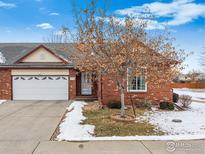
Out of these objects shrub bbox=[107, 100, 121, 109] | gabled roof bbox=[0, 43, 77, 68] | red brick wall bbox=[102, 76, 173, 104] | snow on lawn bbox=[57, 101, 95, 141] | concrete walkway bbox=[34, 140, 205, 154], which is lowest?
concrete walkway bbox=[34, 140, 205, 154]

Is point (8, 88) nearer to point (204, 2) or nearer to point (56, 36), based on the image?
point (204, 2)

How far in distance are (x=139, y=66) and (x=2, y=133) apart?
20.3 ft

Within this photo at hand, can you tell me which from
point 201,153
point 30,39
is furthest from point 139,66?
point 30,39

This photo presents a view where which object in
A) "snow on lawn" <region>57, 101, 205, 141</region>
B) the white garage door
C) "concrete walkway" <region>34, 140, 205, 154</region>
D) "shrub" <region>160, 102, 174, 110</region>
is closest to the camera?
"concrete walkway" <region>34, 140, 205, 154</region>

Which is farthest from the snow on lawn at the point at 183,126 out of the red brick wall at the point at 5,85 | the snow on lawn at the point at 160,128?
the red brick wall at the point at 5,85

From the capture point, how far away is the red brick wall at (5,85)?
20328 mm

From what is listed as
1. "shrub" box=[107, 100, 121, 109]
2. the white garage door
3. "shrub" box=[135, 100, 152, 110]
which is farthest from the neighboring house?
"shrub" box=[135, 100, 152, 110]

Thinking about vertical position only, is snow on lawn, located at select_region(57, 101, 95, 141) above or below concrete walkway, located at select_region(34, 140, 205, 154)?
above

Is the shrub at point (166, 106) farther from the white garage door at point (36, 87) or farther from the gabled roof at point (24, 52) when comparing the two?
the white garage door at point (36, 87)

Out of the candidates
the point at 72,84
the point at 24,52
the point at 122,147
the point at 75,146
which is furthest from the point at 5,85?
the point at 122,147

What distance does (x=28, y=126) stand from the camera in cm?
1017

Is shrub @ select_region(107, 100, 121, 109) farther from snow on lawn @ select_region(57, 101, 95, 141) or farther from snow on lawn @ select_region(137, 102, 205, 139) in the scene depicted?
snow on lawn @ select_region(57, 101, 95, 141)

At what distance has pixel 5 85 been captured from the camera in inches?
801

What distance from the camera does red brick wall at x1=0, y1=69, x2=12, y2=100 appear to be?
20328 mm
